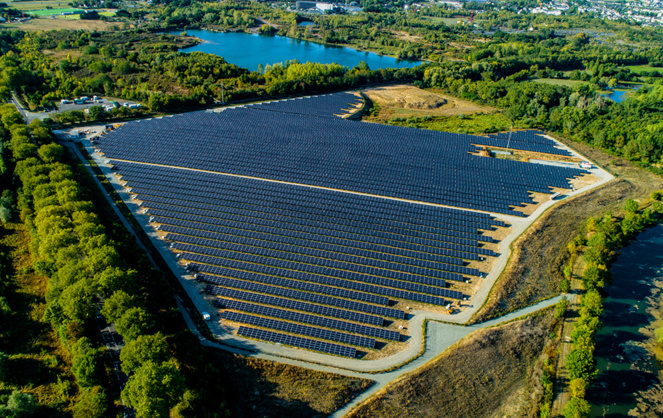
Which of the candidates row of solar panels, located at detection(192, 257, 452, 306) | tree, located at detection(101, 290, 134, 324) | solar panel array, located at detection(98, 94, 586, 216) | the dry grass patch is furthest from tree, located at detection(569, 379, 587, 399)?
tree, located at detection(101, 290, 134, 324)

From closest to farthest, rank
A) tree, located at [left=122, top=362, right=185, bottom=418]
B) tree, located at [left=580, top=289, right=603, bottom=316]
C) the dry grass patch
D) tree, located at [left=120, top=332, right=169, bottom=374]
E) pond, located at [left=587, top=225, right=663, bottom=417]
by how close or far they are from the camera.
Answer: tree, located at [left=122, top=362, right=185, bottom=418] < tree, located at [left=120, top=332, right=169, bottom=374] < the dry grass patch < pond, located at [left=587, top=225, right=663, bottom=417] < tree, located at [left=580, top=289, right=603, bottom=316]

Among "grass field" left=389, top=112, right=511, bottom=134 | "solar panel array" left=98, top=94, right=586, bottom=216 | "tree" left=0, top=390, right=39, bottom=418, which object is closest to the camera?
"tree" left=0, top=390, right=39, bottom=418

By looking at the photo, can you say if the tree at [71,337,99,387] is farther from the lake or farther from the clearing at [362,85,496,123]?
the lake

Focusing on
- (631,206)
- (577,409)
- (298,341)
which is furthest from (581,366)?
(631,206)

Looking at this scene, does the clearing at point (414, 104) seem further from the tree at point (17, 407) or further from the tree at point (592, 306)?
the tree at point (17, 407)

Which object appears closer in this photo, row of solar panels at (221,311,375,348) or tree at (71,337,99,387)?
tree at (71,337,99,387)

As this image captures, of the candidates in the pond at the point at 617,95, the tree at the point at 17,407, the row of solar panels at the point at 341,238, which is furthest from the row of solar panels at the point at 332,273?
the pond at the point at 617,95

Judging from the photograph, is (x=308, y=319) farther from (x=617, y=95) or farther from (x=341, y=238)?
(x=617, y=95)
